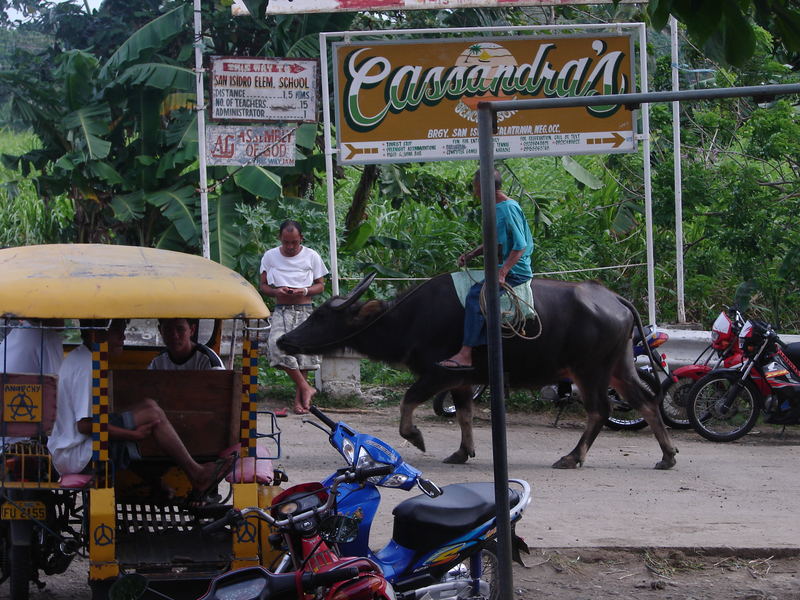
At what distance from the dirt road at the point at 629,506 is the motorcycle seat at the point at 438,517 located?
0.99m

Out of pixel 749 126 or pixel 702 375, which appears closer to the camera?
pixel 702 375

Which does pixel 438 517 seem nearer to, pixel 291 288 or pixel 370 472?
pixel 370 472

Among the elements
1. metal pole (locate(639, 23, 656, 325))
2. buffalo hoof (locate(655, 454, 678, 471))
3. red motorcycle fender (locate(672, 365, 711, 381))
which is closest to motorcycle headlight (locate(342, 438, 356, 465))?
buffalo hoof (locate(655, 454, 678, 471))

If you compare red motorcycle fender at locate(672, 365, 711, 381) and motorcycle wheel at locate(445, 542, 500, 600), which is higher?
red motorcycle fender at locate(672, 365, 711, 381)

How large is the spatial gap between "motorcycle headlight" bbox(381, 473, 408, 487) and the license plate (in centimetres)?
169

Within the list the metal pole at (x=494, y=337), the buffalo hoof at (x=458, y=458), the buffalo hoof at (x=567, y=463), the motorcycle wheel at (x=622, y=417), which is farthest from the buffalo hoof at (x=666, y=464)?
the metal pole at (x=494, y=337)

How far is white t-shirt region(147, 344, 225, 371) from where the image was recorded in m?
6.07

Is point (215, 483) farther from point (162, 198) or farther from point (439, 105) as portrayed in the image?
point (162, 198)

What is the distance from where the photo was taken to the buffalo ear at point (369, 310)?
8828 millimetres

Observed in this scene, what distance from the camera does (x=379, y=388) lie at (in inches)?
449

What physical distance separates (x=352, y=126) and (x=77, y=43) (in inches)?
317

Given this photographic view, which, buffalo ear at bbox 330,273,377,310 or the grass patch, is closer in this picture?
the grass patch

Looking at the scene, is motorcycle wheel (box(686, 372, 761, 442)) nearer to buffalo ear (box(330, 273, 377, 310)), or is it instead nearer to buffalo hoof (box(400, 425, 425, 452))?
→ buffalo hoof (box(400, 425, 425, 452))

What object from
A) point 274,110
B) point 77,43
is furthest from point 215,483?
point 77,43
